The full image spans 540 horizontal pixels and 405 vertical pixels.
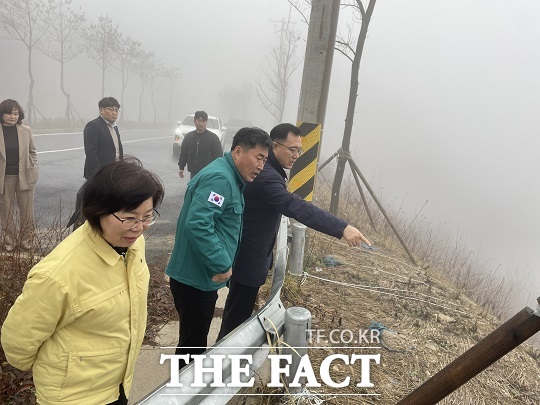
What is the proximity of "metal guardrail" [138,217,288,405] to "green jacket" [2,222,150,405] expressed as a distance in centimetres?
36

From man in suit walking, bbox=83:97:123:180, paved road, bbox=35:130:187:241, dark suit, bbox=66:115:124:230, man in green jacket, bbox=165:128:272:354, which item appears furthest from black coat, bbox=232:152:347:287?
man in suit walking, bbox=83:97:123:180

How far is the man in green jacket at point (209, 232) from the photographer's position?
2.18m

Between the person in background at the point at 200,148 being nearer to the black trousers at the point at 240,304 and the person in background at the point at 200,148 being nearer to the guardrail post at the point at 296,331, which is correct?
the black trousers at the point at 240,304

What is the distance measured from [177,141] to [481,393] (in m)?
10.8

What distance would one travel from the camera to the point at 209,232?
217 cm

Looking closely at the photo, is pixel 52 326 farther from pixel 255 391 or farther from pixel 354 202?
pixel 354 202

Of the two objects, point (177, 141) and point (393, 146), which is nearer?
point (177, 141)

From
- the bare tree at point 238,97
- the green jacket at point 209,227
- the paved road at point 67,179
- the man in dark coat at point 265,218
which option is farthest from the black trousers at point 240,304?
the bare tree at point 238,97

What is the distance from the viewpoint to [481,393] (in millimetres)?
2928

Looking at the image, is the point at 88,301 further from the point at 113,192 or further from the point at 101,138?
the point at 101,138

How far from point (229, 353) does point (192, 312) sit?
933 millimetres

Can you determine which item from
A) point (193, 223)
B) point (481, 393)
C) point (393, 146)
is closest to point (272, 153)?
point (193, 223)

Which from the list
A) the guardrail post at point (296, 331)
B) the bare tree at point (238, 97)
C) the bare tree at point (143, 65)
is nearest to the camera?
the guardrail post at point (296, 331)

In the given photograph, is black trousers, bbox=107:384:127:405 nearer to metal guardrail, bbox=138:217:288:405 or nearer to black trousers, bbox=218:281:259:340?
metal guardrail, bbox=138:217:288:405
